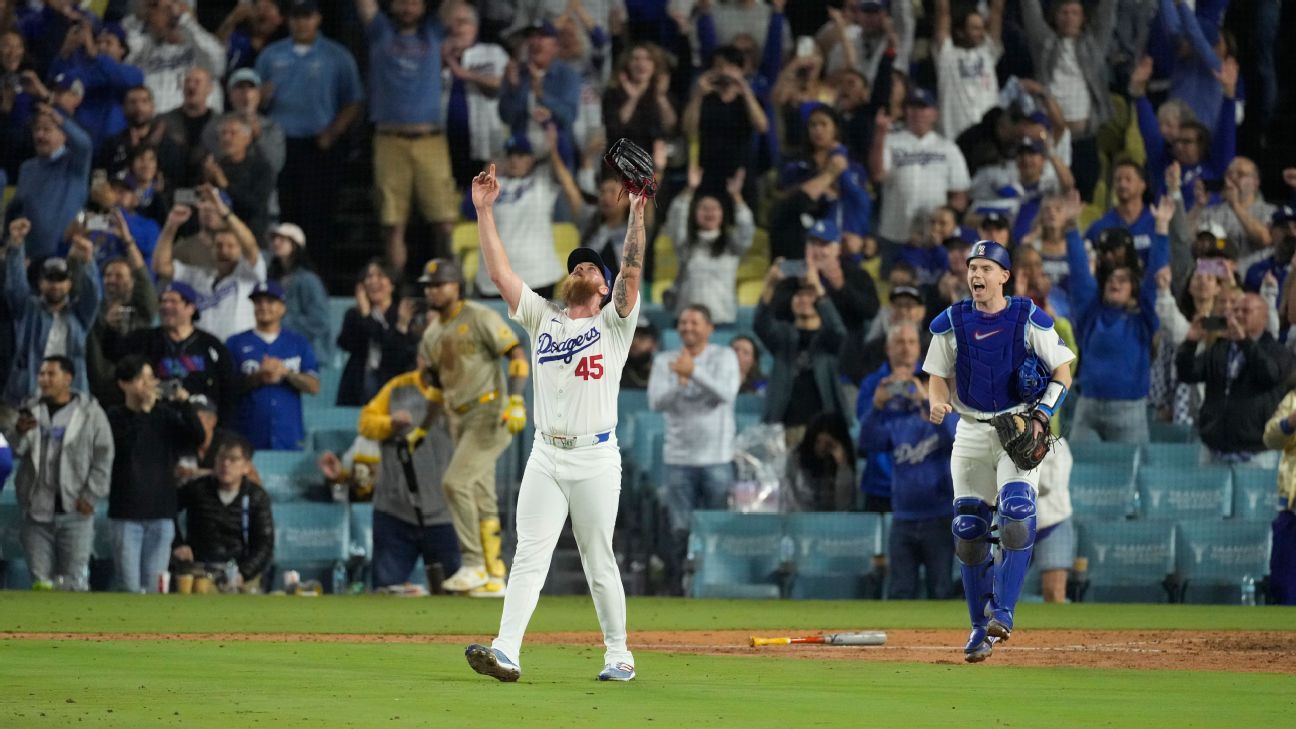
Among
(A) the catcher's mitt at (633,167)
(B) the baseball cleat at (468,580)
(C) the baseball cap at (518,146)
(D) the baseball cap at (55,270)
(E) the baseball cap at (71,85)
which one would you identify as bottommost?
(B) the baseball cleat at (468,580)

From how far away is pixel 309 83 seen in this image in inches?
682

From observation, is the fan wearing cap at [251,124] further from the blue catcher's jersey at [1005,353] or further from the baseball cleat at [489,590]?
the blue catcher's jersey at [1005,353]

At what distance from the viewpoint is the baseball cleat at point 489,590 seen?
12.8 meters

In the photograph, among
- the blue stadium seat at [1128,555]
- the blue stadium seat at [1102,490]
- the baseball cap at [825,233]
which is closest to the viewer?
the blue stadium seat at [1128,555]

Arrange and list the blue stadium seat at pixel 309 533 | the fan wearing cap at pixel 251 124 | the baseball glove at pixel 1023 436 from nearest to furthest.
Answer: the baseball glove at pixel 1023 436 → the blue stadium seat at pixel 309 533 → the fan wearing cap at pixel 251 124

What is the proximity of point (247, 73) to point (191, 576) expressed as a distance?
552 centimetres

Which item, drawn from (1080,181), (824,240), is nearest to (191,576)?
(824,240)

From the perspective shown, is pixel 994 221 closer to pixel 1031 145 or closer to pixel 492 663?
pixel 1031 145

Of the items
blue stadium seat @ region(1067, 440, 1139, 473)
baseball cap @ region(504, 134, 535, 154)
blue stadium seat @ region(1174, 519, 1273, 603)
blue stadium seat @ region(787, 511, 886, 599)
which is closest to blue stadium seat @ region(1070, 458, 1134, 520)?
blue stadium seat @ region(1067, 440, 1139, 473)

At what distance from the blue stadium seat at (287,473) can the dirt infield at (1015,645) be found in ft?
12.4

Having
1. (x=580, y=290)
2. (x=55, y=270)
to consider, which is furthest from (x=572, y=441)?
(x=55, y=270)

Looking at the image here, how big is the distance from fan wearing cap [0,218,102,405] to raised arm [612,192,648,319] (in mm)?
8123

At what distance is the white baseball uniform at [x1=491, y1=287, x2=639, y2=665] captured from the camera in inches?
296

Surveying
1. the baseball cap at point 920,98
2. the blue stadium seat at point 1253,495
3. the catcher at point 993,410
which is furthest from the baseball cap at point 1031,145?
the catcher at point 993,410
